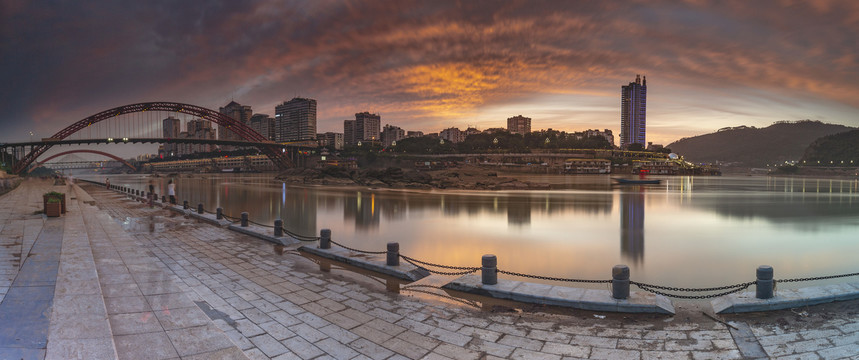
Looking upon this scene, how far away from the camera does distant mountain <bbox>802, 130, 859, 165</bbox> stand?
11969 cm

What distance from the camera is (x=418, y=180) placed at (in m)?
50.9

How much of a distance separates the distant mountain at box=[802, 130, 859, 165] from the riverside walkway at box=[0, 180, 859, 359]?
165382 mm

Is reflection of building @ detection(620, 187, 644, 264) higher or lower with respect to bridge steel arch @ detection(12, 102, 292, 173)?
lower

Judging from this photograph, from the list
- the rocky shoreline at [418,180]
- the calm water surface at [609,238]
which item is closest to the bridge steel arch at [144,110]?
the rocky shoreline at [418,180]

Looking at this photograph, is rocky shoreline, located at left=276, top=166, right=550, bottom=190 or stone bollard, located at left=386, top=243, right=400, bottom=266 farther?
rocky shoreline, located at left=276, top=166, right=550, bottom=190

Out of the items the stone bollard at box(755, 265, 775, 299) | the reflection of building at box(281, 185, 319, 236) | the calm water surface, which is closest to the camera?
the stone bollard at box(755, 265, 775, 299)

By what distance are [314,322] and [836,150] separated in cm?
17902

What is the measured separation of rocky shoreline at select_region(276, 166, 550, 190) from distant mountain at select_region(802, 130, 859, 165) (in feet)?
428

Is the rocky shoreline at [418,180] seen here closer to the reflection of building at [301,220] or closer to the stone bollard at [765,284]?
the reflection of building at [301,220]

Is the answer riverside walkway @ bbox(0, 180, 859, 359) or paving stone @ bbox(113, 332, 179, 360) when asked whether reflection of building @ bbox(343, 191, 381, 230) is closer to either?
riverside walkway @ bbox(0, 180, 859, 359)

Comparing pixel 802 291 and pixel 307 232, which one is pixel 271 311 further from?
pixel 307 232

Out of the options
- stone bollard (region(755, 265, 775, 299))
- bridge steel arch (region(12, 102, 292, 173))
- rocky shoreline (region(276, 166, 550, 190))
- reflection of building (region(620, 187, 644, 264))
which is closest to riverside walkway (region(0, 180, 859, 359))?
stone bollard (region(755, 265, 775, 299))

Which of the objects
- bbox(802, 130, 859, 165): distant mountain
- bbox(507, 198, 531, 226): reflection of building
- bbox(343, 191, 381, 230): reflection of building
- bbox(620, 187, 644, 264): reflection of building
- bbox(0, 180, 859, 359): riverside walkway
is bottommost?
bbox(620, 187, 644, 264): reflection of building

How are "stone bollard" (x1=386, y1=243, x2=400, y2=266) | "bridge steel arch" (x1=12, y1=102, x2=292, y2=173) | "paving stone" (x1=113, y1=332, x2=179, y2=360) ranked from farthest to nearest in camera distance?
"bridge steel arch" (x1=12, y1=102, x2=292, y2=173) → "stone bollard" (x1=386, y1=243, x2=400, y2=266) → "paving stone" (x1=113, y1=332, x2=179, y2=360)
